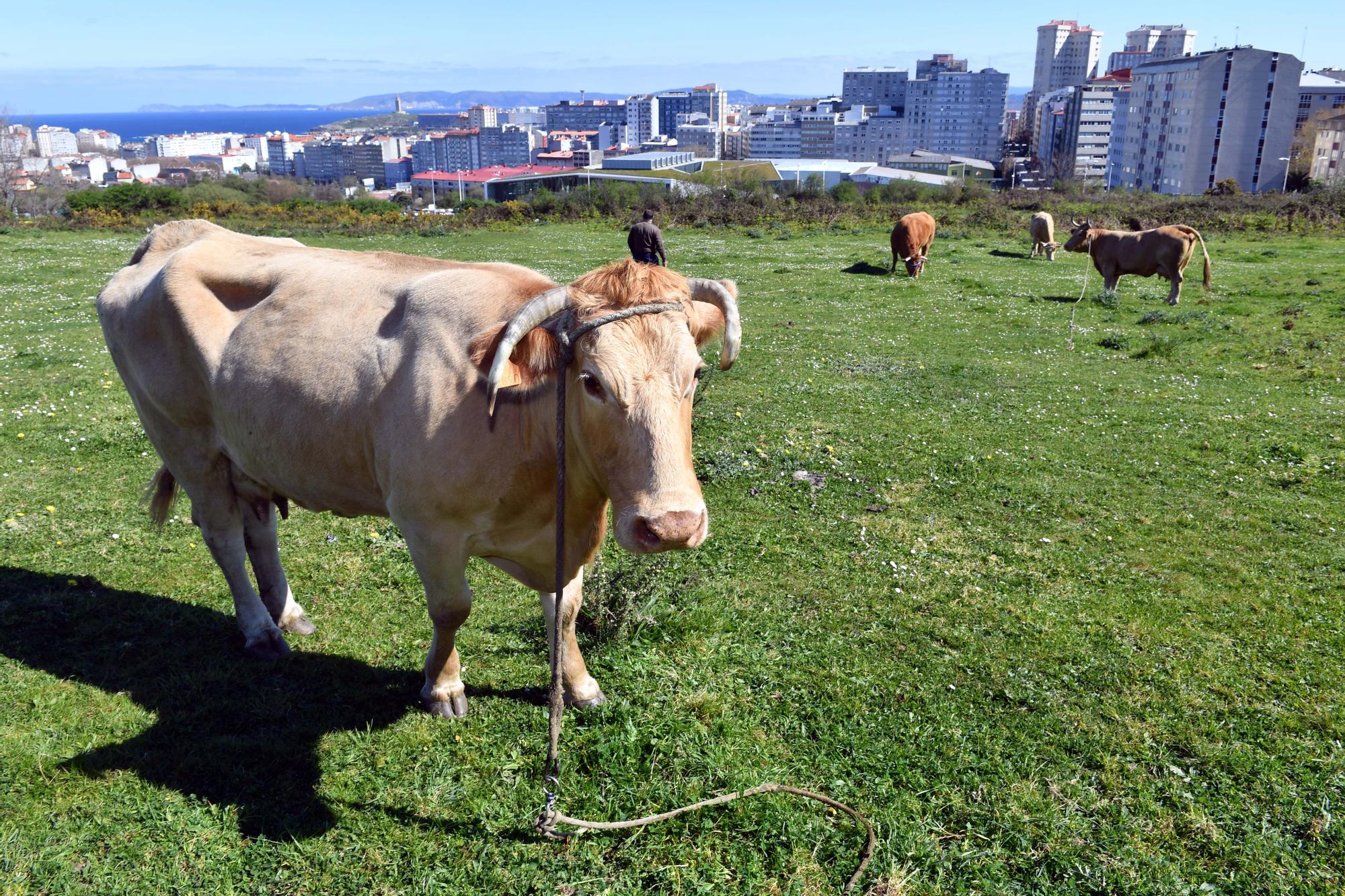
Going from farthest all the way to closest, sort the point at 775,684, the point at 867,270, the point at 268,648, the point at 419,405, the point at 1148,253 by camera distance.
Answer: the point at 867,270 → the point at 1148,253 → the point at 268,648 → the point at 775,684 → the point at 419,405

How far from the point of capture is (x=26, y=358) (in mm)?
14016

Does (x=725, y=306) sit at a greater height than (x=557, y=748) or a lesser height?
greater

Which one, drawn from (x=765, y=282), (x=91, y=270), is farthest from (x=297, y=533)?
(x=91, y=270)

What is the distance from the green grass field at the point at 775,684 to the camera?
424 cm

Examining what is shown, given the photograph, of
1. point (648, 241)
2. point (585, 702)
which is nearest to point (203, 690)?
point (585, 702)

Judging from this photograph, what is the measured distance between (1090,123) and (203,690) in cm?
19375

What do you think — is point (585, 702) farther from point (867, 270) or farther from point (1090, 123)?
point (1090, 123)

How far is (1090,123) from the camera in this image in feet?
552

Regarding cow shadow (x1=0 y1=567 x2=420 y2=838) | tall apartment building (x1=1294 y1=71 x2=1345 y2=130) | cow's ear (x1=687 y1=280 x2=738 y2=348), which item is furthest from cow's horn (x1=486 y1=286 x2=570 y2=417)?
tall apartment building (x1=1294 y1=71 x2=1345 y2=130)

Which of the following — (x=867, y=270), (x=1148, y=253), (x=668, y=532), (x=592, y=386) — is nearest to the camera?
(x=668, y=532)

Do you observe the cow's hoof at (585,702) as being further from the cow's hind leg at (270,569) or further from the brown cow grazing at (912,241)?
the brown cow grazing at (912,241)

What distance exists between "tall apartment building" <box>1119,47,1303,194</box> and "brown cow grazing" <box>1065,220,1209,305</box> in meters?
102

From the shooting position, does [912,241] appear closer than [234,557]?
No

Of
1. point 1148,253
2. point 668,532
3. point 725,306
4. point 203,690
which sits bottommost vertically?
point 203,690
